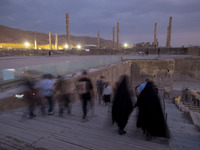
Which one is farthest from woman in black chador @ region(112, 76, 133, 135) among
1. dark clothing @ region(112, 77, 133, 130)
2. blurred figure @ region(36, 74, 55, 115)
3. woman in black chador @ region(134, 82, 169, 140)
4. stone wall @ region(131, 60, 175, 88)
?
stone wall @ region(131, 60, 175, 88)

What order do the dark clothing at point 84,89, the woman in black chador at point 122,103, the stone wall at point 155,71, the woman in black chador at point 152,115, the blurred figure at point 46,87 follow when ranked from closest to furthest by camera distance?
1. the woman in black chador at point 152,115
2. the woman in black chador at point 122,103
3. the dark clothing at point 84,89
4. the blurred figure at point 46,87
5. the stone wall at point 155,71

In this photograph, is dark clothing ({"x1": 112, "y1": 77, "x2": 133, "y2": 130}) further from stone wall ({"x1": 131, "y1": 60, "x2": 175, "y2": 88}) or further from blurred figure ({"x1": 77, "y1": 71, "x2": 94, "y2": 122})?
stone wall ({"x1": 131, "y1": 60, "x2": 175, "y2": 88})

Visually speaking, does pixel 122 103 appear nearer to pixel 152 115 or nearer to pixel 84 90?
pixel 152 115

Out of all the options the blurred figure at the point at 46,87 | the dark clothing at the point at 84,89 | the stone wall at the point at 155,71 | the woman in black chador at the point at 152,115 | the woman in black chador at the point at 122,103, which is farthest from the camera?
the stone wall at the point at 155,71

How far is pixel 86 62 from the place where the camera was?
417 inches

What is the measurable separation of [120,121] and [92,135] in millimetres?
704

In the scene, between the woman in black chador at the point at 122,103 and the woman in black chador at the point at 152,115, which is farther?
the woman in black chador at the point at 122,103

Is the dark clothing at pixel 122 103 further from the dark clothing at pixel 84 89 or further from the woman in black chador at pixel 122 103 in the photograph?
the dark clothing at pixel 84 89

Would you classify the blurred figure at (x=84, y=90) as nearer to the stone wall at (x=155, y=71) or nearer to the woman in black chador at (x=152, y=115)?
the woman in black chador at (x=152, y=115)

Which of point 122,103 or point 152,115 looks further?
point 122,103

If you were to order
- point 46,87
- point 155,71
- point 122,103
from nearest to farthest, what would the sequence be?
1. point 122,103
2. point 46,87
3. point 155,71

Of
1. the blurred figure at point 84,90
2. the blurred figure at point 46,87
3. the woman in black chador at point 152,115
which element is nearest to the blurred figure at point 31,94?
the blurred figure at point 46,87

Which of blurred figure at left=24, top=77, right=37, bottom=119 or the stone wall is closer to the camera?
blurred figure at left=24, top=77, right=37, bottom=119

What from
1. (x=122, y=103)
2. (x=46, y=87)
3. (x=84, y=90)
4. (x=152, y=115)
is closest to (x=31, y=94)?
(x=46, y=87)
